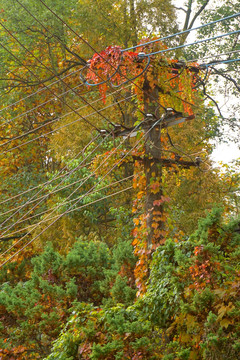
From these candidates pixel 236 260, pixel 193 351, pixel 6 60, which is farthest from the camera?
pixel 6 60

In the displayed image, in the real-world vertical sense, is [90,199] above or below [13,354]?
above

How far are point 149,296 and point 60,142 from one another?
384 inches

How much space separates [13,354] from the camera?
770 cm

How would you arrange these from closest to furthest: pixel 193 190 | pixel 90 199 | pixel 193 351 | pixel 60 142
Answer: pixel 193 351, pixel 90 199, pixel 193 190, pixel 60 142

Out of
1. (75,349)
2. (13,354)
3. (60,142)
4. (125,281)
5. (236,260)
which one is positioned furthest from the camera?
(60,142)

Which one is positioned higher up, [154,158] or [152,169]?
[154,158]

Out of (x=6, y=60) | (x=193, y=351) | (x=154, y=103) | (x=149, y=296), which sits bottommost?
(x=193, y=351)

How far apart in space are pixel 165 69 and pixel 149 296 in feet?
12.2

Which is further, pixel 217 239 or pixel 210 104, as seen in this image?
pixel 210 104

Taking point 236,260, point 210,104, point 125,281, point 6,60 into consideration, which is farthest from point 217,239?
point 6,60

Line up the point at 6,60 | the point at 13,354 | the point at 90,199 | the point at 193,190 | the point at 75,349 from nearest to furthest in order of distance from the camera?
the point at 75,349 < the point at 13,354 < the point at 90,199 < the point at 193,190 < the point at 6,60

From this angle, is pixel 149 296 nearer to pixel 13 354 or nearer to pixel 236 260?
pixel 236 260

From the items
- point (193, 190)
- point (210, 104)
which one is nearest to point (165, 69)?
point (193, 190)

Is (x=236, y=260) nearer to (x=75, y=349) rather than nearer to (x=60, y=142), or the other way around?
(x=75, y=349)
